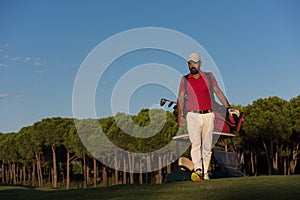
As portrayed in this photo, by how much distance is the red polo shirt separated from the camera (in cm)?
980

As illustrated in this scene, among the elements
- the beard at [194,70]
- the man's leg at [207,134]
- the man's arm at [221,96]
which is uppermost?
the beard at [194,70]

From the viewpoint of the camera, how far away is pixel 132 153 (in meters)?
54.0

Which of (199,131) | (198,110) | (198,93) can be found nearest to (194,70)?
(198,93)

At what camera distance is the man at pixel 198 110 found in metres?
9.77

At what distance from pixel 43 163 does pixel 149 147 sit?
97.2ft

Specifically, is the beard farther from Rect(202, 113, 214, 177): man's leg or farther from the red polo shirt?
Rect(202, 113, 214, 177): man's leg

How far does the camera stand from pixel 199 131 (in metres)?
9.80

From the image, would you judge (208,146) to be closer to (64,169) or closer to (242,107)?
(242,107)

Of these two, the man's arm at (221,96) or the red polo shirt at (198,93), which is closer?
the red polo shirt at (198,93)

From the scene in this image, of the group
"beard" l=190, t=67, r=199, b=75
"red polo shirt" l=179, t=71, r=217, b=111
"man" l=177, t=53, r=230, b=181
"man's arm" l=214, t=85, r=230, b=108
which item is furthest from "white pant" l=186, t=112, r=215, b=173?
"beard" l=190, t=67, r=199, b=75

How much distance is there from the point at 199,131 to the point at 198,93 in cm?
80

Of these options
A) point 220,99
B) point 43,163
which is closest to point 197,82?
point 220,99

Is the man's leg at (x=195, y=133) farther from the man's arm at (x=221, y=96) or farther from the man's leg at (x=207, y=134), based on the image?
the man's arm at (x=221, y=96)

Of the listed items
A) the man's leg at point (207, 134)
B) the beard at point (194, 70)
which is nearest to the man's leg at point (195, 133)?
the man's leg at point (207, 134)
